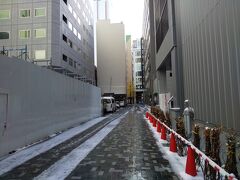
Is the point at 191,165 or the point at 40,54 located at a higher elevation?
the point at 40,54

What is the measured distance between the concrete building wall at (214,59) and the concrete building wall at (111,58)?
88.4 m

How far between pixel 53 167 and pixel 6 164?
1.71 metres

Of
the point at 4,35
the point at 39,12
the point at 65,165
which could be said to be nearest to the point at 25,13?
the point at 39,12

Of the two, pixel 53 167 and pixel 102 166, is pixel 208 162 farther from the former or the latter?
pixel 53 167

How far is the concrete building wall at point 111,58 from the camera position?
108m

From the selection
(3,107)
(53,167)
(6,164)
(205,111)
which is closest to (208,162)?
(53,167)

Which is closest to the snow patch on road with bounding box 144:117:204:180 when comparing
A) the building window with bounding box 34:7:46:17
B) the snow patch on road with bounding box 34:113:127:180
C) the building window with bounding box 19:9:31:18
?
the snow patch on road with bounding box 34:113:127:180

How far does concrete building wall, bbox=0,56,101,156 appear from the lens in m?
11.4

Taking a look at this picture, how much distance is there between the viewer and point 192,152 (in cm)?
752

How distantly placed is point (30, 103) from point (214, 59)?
8431 mm

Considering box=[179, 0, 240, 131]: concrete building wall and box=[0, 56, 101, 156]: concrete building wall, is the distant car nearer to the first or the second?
box=[0, 56, 101, 156]: concrete building wall

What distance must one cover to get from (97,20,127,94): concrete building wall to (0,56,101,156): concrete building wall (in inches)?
3341

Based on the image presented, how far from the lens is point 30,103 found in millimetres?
14031

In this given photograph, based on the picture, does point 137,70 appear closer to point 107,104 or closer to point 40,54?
point 107,104
